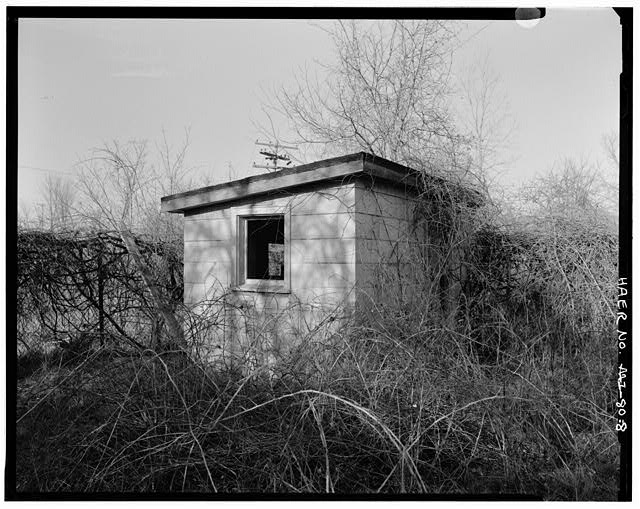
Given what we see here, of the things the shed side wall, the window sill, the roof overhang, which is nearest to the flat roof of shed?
the roof overhang

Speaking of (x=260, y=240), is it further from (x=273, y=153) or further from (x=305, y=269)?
(x=273, y=153)

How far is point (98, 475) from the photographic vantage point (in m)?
2.99

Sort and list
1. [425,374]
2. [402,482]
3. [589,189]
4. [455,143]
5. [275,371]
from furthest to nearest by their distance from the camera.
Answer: [455,143], [589,189], [275,371], [425,374], [402,482]

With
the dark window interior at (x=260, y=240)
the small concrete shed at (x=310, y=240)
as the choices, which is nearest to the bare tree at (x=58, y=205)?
the small concrete shed at (x=310, y=240)

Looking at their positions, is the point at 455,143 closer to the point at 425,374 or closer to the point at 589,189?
the point at 589,189

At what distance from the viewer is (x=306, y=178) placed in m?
4.47

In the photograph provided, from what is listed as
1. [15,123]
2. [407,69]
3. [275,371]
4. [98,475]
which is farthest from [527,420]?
[407,69]

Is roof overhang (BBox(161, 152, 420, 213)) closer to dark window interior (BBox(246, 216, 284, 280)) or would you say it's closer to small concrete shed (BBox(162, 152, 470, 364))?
small concrete shed (BBox(162, 152, 470, 364))

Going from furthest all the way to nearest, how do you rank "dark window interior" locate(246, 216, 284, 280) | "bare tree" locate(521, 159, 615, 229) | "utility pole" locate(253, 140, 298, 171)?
"utility pole" locate(253, 140, 298, 171) < "dark window interior" locate(246, 216, 284, 280) < "bare tree" locate(521, 159, 615, 229)

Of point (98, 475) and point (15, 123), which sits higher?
point (15, 123)

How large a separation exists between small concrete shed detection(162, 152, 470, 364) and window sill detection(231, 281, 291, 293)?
11mm

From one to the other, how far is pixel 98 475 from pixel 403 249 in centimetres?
326

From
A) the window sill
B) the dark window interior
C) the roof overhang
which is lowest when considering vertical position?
the window sill

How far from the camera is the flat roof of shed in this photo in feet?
13.9
